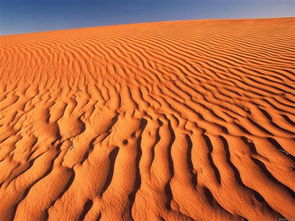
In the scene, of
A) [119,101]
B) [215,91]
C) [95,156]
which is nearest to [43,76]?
[119,101]

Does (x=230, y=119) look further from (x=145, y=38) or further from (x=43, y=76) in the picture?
(x=145, y=38)

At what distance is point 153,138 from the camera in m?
2.76

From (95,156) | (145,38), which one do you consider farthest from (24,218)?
(145,38)

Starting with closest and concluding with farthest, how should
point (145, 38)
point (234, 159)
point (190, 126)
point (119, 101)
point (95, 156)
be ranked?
point (234, 159) → point (95, 156) → point (190, 126) → point (119, 101) → point (145, 38)

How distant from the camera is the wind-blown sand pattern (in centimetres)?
184

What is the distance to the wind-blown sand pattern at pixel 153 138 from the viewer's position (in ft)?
6.05

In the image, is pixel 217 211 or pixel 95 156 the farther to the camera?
pixel 95 156

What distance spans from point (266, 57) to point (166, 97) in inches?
117

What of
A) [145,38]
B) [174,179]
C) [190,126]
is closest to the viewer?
[174,179]

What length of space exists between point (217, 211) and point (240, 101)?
2.22 meters

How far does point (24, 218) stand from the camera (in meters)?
1.77

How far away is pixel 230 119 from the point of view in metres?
3.05

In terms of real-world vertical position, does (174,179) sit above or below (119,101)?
above

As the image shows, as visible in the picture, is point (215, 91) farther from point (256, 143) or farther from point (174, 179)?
point (174, 179)
